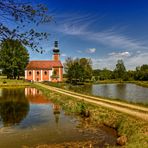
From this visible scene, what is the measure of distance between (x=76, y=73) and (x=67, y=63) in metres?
15.0

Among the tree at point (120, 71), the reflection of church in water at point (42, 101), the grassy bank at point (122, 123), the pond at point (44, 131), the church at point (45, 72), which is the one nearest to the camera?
the grassy bank at point (122, 123)

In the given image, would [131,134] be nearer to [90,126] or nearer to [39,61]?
[90,126]

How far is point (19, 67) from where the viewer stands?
92.1 meters

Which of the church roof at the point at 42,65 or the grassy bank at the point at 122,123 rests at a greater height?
the church roof at the point at 42,65

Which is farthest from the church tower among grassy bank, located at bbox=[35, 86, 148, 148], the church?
grassy bank, located at bbox=[35, 86, 148, 148]

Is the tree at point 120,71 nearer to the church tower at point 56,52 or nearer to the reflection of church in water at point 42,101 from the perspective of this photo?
the church tower at point 56,52

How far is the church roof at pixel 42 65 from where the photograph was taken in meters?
92.1

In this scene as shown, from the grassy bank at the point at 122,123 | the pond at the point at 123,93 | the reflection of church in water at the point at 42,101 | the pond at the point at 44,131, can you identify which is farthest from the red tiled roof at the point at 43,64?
the pond at the point at 44,131

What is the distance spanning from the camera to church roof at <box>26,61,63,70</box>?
3625 inches

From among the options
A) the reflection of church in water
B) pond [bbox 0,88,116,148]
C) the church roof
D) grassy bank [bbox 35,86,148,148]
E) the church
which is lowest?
pond [bbox 0,88,116,148]

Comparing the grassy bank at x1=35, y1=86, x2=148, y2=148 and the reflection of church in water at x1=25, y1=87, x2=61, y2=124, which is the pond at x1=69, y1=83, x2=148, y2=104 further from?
the grassy bank at x1=35, y1=86, x2=148, y2=148

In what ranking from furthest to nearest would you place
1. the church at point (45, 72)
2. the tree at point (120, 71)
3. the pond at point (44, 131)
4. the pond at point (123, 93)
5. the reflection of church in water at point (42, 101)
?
1. the tree at point (120, 71)
2. the church at point (45, 72)
3. the pond at point (123, 93)
4. the reflection of church in water at point (42, 101)
5. the pond at point (44, 131)

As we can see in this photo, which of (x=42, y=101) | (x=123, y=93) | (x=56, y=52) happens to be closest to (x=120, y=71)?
(x=56, y=52)

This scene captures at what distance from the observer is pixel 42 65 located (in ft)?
306
